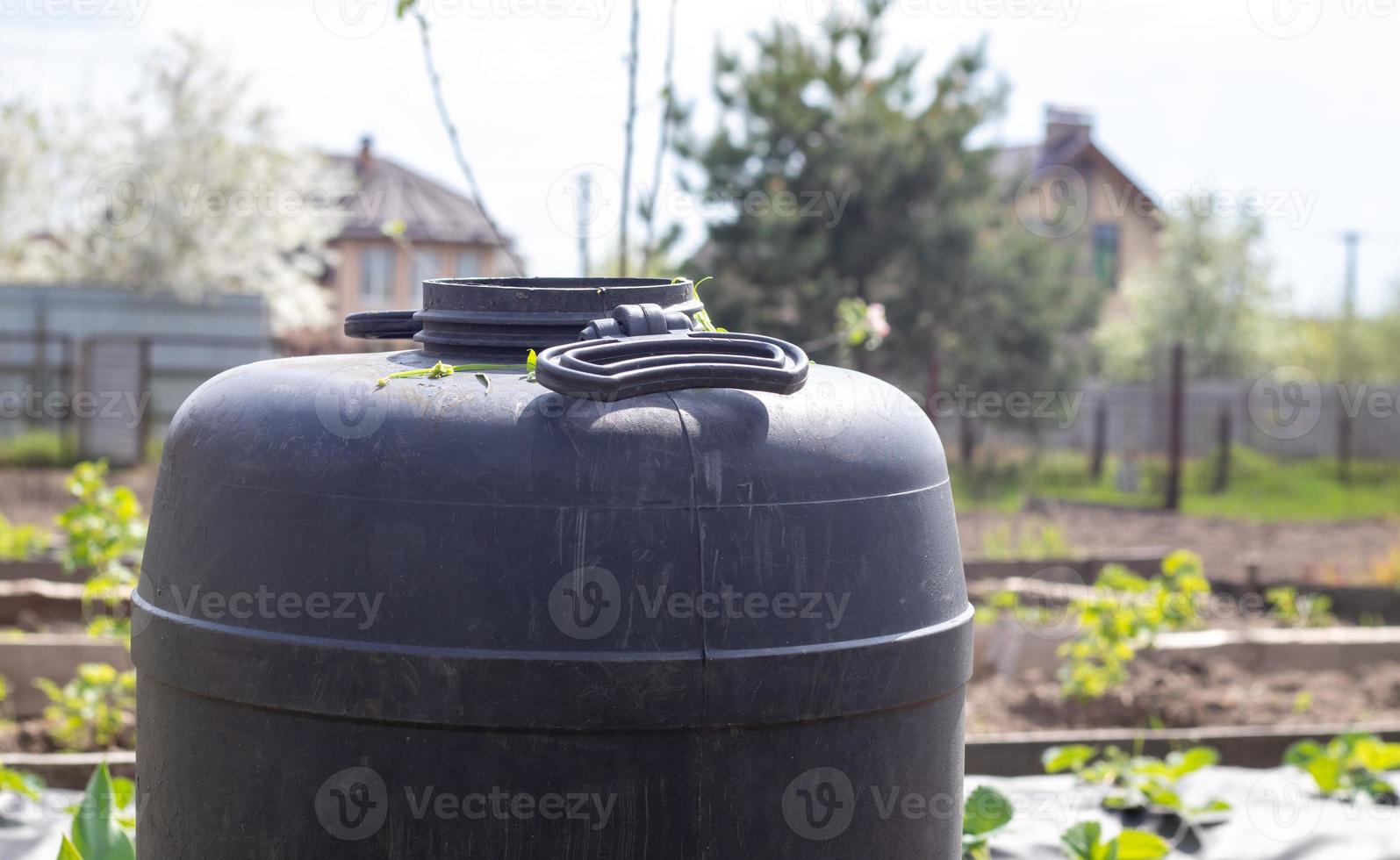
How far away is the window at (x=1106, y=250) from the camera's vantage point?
3388 cm

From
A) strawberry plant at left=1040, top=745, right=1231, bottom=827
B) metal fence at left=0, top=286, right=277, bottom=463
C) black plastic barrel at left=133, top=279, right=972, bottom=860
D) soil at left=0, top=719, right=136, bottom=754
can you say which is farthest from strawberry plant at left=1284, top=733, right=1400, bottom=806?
metal fence at left=0, top=286, right=277, bottom=463

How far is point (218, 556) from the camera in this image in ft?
6.38

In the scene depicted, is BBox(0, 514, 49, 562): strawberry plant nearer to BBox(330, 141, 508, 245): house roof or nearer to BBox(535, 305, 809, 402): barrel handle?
BBox(535, 305, 809, 402): barrel handle

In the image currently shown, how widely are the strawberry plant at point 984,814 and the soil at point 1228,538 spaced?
5562 millimetres

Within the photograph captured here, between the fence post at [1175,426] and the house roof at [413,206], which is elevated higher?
the house roof at [413,206]

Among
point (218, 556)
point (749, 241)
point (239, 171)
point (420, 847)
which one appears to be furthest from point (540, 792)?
point (239, 171)

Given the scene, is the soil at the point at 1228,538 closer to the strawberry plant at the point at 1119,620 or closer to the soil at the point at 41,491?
the strawberry plant at the point at 1119,620

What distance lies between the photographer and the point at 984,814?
8.87 ft

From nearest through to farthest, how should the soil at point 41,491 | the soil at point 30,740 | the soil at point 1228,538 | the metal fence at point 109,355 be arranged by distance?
1. the soil at point 30,740
2. the soil at point 1228,538
3. the soil at point 41,491
4. the metal fence at point 109,355

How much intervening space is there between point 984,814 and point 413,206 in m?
34.2

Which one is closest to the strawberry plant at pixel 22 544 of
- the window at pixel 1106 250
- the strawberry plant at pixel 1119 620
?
the strawberry plant at pixel 1119 620

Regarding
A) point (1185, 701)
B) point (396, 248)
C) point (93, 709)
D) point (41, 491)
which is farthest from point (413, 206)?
point (1185, 701)

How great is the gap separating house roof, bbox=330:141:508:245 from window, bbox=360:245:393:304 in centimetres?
64

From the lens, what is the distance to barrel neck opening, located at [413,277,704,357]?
2170mm
